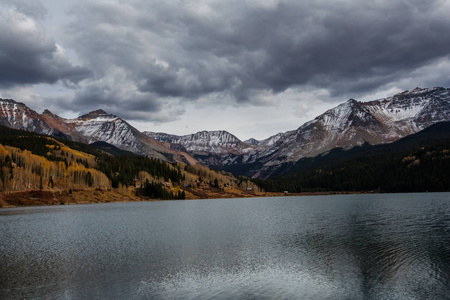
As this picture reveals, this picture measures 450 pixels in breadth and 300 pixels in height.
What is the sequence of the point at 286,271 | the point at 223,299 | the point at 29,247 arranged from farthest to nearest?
1. the point at 29,247
2. the point at 286,271
3. the point at 223,299

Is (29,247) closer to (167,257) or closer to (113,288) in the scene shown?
(167,257)

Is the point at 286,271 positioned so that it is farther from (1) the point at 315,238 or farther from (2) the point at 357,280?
(1) the point at 315,238

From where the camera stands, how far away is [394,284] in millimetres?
31500

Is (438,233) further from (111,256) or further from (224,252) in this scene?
(111,256)

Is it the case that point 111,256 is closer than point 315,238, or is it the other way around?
point 111,256

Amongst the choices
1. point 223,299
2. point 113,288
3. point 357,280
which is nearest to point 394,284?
Answer: point 357,280

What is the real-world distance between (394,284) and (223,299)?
16443 mm

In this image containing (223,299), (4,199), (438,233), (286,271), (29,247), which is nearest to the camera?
(223,299)

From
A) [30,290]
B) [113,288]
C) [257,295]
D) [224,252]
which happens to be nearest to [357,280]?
[257,295]

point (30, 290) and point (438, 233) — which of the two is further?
point (438, 233)

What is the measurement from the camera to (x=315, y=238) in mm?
58688

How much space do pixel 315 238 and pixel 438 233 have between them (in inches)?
894

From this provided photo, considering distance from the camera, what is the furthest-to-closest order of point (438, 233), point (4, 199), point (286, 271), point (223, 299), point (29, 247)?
point (4, 199), point (438, 233), point (29, 247), point (286, 271), point (223, 299)

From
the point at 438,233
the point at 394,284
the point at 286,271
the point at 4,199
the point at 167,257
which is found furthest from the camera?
the point at 4,199
